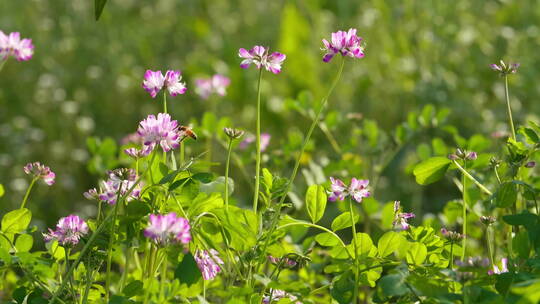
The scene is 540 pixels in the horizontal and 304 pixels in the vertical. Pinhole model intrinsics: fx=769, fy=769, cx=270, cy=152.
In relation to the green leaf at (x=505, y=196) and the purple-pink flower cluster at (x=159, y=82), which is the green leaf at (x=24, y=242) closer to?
the purple-pink flower cluster at (x=159, y=82)

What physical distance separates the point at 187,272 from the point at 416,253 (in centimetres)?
28

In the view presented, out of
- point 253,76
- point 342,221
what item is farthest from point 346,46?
point 253,76

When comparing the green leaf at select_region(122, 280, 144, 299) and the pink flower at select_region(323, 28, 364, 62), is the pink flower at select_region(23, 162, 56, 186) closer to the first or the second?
the green leaf at select_region(122, 280, 144, 299)

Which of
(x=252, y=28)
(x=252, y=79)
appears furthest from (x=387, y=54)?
(x=252, y=28)

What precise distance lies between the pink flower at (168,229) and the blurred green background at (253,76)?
163 cm

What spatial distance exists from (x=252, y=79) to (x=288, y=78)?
19 cm

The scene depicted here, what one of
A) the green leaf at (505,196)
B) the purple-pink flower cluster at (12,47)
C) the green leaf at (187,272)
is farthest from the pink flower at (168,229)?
the purple-pink flower cluster at (12,47)

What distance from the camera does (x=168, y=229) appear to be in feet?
2.47

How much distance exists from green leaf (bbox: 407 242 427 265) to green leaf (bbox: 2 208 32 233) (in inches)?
19.5

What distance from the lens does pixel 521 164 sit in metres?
0.98

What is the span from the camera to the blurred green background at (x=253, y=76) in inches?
106

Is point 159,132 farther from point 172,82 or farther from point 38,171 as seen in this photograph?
point 38,171

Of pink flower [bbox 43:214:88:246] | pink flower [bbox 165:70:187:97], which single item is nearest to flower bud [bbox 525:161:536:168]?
pink flower [bbox 165:70:187:97]

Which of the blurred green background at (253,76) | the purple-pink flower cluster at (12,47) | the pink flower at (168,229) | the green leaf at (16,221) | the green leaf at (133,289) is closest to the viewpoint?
the pink flower at (168,229)
